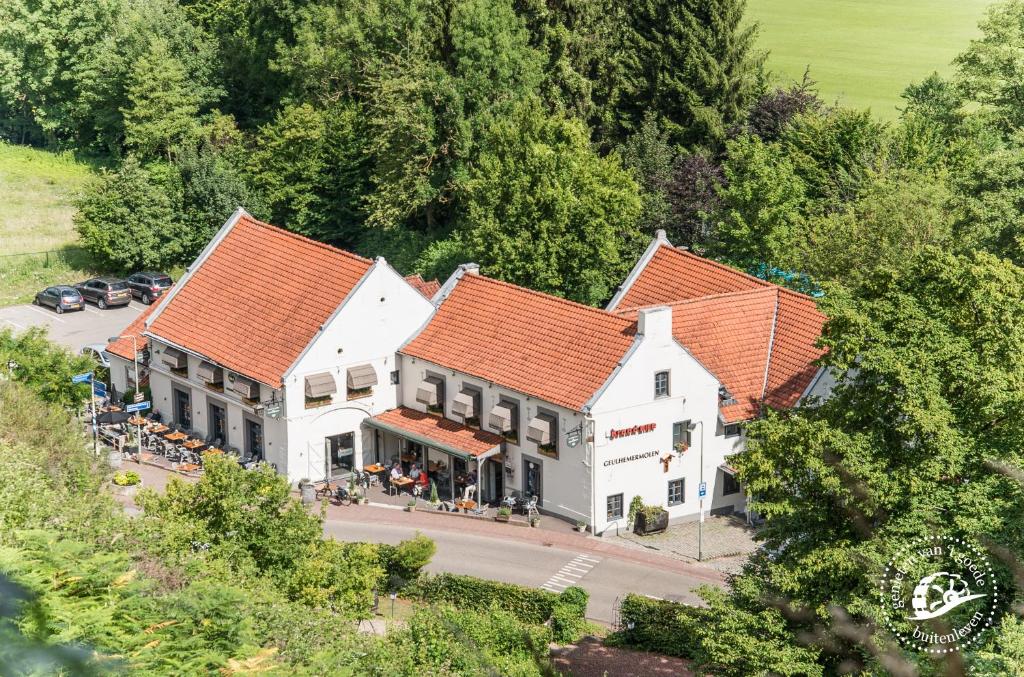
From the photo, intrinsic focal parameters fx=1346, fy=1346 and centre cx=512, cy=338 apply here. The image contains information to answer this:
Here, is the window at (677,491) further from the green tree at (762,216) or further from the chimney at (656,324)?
the green tree at (762,216)

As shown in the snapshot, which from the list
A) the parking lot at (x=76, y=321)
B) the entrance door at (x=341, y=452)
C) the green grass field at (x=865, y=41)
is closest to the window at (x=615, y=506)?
the entrance door at (x=341, y=452)

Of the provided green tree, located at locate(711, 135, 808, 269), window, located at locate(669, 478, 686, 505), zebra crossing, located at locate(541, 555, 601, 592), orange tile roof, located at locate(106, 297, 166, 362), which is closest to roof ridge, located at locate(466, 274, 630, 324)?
window, located at locate(669, 478, 686, 505)

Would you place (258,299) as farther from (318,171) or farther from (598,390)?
(318,171)

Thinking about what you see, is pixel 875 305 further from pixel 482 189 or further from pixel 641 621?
pixel 482 189

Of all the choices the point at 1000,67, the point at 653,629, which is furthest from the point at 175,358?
the point at 1000,67

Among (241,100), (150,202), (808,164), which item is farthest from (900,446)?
(241,100)
